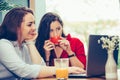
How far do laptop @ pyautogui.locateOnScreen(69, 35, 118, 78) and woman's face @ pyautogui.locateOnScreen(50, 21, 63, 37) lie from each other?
2.24 ft

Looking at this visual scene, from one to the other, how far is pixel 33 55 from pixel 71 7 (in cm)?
57

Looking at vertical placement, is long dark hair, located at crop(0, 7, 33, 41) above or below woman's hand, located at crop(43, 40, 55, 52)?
above

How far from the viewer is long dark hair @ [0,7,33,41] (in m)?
2.38

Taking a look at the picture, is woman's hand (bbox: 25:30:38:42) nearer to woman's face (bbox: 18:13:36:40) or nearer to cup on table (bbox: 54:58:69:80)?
woman's face (bbox: 18:13:36:40)

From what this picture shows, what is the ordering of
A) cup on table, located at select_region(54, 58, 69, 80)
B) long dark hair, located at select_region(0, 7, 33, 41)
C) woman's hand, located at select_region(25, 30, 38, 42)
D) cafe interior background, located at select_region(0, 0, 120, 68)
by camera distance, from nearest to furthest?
cup on table, located at select_region(54, 58, 69, 80), long dark hair, located at select_region(0, 7, 33, 41), woman's hand, located at select_region(25, 30, 38, 42), cafe interior background, located at select_region(0, 0, 120, 68)

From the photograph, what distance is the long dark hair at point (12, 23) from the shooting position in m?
2.38

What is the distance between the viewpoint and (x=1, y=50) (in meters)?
2.16

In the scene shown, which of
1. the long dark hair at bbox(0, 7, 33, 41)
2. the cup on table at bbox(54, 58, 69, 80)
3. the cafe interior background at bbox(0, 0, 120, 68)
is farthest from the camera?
the cafe interior background at bbox(0, 0, 120, 68)

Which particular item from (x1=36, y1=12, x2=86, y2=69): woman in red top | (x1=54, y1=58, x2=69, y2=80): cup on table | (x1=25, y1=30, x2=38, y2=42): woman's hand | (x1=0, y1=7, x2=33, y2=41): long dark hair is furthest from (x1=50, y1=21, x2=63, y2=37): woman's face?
(x1=54, y1=58, x2=69, y2=80): cup on table

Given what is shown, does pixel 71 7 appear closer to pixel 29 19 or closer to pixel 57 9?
pixel 57 9

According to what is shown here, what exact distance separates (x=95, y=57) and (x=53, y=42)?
0.70 metres

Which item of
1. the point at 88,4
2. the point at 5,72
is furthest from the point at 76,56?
the point at 5,72

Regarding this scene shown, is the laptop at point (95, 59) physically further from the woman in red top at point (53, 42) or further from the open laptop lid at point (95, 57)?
the woman in red top at point (53, 42)

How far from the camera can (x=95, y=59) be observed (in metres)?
1.87
